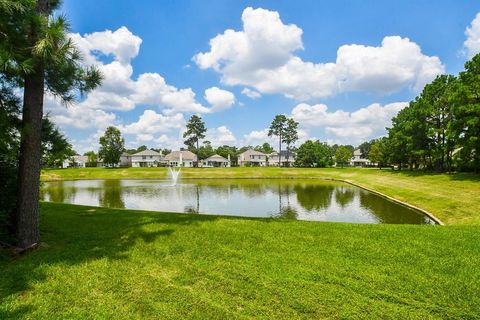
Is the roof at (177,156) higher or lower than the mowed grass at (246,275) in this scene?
higher

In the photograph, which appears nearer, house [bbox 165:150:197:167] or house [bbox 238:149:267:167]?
house [bbox 165:150:197:167]

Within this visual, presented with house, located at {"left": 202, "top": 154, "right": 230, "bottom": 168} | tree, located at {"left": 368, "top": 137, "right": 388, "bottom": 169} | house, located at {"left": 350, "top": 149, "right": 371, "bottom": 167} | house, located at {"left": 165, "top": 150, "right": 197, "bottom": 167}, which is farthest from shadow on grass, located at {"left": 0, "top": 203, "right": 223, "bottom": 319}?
house, located at {"left": 350, "top": 149, "right": 371, "bottom": 167}

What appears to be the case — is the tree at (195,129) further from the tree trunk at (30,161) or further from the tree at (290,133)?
the tree trunk at (30,161)

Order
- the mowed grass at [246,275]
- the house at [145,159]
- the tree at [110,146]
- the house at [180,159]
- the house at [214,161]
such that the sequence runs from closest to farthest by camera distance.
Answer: the mowed grass at [246,275], the tree at [110,146], the house at [180,159], the house at [214,161], the house at [145,159]

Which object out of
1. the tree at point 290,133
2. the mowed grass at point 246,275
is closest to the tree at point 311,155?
the tree at point 290,133

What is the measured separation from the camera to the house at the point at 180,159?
93000 mm

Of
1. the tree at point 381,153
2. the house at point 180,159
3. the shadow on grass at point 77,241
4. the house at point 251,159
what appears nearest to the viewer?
the shadow on grass at point 77,241

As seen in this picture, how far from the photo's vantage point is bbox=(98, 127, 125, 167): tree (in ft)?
239

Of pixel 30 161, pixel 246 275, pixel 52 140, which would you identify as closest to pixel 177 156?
pixel 52 140

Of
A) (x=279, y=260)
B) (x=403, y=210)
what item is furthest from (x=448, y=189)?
Answer: (x=279, y=260)

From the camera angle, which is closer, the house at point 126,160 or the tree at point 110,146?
the tree at point 110,146

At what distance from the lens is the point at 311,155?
244ft

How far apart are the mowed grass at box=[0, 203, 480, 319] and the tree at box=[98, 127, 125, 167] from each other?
232 feet

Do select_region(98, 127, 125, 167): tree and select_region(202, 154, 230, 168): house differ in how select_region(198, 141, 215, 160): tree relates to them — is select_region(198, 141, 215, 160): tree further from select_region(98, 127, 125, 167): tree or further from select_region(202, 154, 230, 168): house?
select_region(98, 127, 125, 167): tree
